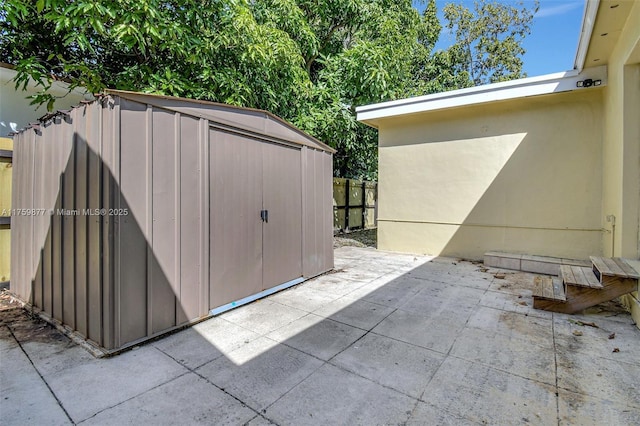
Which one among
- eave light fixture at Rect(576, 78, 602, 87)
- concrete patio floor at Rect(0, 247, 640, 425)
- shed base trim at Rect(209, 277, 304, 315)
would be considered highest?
eave light fixture at Rect(576, 78, 602, 87)

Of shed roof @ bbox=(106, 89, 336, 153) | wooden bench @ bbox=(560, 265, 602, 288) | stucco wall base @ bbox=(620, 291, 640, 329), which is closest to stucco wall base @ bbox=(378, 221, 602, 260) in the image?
wooden bench @ bbox=(560, 265, 602, 288)

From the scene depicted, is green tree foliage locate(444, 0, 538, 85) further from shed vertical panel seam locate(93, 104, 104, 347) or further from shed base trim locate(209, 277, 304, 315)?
shed vertical panel seam locate(93, 104, 104, 347)

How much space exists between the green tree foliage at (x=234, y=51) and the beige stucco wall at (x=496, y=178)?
5.24 feet

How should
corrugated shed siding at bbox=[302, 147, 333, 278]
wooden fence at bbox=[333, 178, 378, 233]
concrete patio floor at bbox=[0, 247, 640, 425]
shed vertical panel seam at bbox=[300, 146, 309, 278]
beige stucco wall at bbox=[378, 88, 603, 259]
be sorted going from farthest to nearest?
wooden fence at bbox=[333, 178, 378, 233] < beige stucco wall at bbox=[378, 88, 603, 259] < corrugated shed siding at bbox=[302, 147, 333, 278] < shed vertical panel seam at bbox=[300, 146, 309, 278] < concrete patio floor at bbox=[0, 247, 640, 425]

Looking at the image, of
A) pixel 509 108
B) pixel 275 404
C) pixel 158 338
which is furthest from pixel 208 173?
pixel 509 108

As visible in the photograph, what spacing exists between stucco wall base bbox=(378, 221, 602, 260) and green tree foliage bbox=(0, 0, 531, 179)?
281 centimetres

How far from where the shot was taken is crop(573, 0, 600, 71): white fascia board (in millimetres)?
3258

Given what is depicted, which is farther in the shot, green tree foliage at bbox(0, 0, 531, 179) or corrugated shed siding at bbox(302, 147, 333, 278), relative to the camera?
corrugated shed siding at bbox(302, 147, 333, 278)

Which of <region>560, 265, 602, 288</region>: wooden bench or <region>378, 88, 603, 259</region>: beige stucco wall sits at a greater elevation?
<region>378, 88, 603, 259</region>: beige stucco wall

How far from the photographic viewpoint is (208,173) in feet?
9.95

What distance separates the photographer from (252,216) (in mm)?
3547

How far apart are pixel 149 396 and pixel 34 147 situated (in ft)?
10.0

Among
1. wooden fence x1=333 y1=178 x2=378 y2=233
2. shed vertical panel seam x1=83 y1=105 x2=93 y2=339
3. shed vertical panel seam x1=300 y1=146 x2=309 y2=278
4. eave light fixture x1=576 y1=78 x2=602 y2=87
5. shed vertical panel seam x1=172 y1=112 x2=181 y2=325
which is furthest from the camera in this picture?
wooden fence x1=333 y1=178 x2=378 y2=233

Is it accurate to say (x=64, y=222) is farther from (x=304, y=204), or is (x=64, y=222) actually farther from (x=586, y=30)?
(x=586, y=30)
